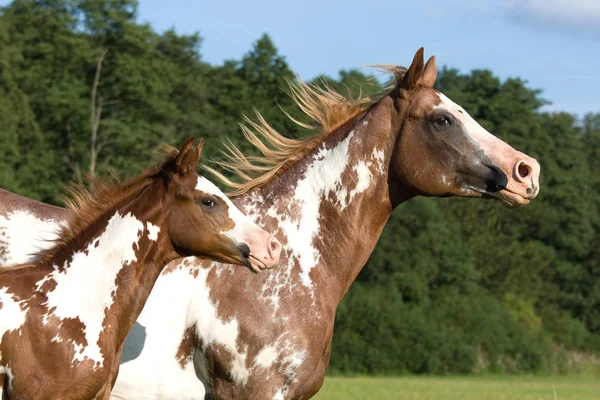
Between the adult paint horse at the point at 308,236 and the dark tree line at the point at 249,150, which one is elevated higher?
the dark tree line at the point at 249,150

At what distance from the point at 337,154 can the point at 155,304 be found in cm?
183

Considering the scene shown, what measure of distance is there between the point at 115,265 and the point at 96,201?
0.55 m

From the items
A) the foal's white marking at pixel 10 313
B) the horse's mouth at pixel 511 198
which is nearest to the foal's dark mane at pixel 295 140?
the horse's mouth at pixel 511 198

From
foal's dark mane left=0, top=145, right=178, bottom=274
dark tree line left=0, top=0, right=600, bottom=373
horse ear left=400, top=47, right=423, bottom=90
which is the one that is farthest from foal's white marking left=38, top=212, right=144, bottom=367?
dark tree line left=0, top=0, right=600, bottom=373

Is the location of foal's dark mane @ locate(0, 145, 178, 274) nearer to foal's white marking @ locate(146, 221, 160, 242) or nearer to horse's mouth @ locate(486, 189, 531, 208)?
foal's white marking @ locate(146, 221, 160, 242)

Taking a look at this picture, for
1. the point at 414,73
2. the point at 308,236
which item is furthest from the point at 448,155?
the point at 308,236

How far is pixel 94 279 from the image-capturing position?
6.48 metres

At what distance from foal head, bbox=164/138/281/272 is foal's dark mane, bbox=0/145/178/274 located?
133 mm

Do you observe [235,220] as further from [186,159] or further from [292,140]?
[292,140]

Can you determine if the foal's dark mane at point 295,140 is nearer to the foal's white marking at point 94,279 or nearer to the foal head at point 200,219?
the foal head at point 200,219

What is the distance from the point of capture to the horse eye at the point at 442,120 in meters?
7.11

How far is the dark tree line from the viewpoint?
4444cm

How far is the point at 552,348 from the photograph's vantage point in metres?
51.2

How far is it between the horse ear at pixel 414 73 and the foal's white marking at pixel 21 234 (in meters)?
3.07
